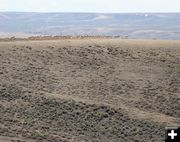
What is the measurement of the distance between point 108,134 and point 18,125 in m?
5.13

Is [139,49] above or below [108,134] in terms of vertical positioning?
above

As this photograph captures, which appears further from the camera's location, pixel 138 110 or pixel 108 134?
pixel 138 110

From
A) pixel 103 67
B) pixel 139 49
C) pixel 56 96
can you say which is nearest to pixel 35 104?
pixel 56 96

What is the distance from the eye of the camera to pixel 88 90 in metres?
32.8

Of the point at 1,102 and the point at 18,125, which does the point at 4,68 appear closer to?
the point at 1,102

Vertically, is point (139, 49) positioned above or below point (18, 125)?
above

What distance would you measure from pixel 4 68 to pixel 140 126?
11.5 meters

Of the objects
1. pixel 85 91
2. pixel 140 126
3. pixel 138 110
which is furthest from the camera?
pixel 85 91

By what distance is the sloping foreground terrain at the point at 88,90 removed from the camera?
88.8 ft

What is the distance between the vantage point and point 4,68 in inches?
1339

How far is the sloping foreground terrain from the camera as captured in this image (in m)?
27.1

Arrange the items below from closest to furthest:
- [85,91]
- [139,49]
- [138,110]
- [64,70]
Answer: [138,110] → [85,91] → [64,70] → [139,49]

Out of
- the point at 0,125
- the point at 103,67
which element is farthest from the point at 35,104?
the point at 103,67

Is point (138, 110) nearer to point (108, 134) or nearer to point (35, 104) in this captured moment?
point (108, 134)
